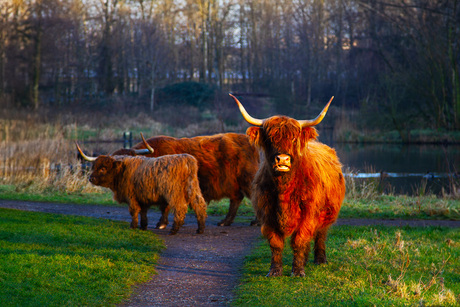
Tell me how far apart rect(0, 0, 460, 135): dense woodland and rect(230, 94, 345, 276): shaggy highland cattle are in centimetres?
2773

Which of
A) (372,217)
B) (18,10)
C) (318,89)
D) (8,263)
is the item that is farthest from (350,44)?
(8,263)

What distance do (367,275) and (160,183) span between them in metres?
4.13

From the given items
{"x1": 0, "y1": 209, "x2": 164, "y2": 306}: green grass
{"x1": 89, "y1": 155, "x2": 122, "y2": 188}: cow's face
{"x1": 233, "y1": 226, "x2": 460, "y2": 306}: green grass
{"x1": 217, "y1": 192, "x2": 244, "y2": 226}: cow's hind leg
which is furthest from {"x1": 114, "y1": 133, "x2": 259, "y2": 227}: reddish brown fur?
{"x1": 233, "y1": 226, "x2": 460, "y2": 306}: green grass

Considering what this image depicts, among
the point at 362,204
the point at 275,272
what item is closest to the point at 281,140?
the point at 275,272

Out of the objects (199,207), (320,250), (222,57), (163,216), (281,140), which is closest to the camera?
(281,140)

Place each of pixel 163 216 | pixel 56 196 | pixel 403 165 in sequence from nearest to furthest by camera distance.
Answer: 1. pixel 163 216
2. pixel 56 196
3. pixel 403 165

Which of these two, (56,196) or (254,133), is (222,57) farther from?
(254,133)

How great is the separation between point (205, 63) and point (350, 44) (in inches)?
551

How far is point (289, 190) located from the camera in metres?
6.06

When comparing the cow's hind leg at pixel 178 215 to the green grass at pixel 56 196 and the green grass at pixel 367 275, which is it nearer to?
A: the green grass at pixel 367 275

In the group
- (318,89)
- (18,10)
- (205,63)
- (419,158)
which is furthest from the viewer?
(205,63)

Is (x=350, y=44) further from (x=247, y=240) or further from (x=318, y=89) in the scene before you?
(x=247, y=240)

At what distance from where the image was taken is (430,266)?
297 inches

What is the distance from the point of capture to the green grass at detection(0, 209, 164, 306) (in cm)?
542
